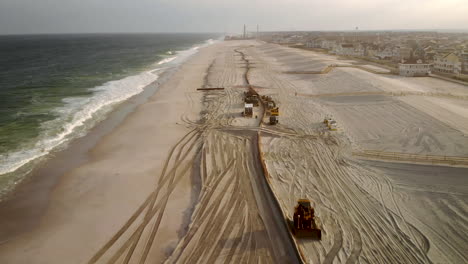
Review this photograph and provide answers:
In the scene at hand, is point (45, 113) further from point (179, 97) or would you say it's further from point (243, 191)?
point (243, 191)

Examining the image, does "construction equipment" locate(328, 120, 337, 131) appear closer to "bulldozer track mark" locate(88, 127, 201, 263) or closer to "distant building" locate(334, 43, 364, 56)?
"bulldozer track mark" locate(88, 127, 201, 263)

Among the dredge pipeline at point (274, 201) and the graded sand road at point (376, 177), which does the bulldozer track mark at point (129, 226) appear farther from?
the graded sand road at point (376, 177)

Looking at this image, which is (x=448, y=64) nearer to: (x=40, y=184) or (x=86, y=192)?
(x=86, y=192)

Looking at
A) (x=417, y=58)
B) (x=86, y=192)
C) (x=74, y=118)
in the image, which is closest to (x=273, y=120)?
(x=86, y=192)

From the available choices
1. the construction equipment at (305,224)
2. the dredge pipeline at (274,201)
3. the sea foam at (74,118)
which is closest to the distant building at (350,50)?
the sea foam at (74,118)

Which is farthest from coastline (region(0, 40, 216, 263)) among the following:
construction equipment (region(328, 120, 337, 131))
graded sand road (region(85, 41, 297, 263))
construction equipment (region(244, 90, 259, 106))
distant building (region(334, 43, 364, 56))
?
distant building (region(334, 43, 364, 56))

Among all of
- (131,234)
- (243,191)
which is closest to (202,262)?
(131,234)
